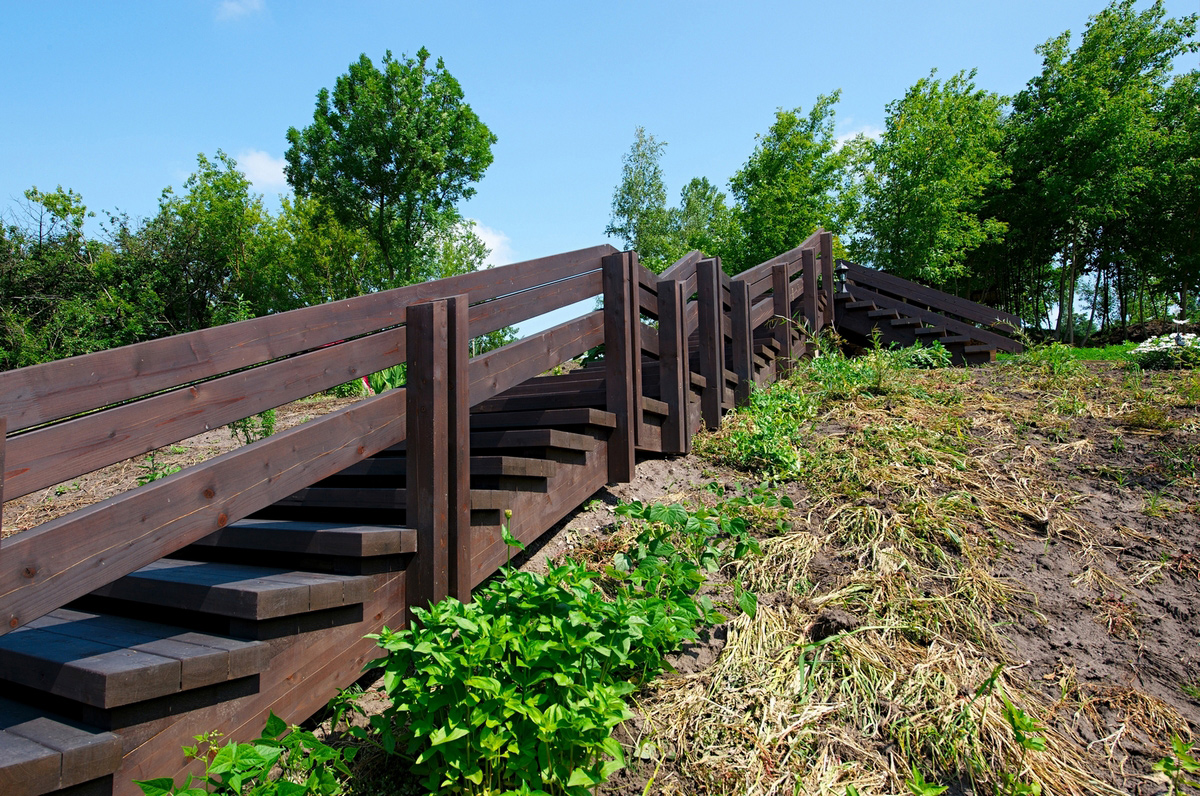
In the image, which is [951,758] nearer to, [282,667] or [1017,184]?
[282,667]

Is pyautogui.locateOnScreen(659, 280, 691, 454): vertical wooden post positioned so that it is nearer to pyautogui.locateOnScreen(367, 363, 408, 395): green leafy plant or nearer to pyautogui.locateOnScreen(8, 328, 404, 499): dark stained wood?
pyautogui.locateOnScreen(8, 328, 404, 499): dark stained wood

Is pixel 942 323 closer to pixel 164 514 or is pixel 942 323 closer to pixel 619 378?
pixel 619 378

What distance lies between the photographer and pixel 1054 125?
2222 cm

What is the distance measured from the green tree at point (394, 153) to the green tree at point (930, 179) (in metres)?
13.4

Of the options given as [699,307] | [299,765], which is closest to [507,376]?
[299,765]

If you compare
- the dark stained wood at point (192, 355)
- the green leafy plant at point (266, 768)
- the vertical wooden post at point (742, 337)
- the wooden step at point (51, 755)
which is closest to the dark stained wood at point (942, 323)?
the vertical wooden post at point (742, 337)

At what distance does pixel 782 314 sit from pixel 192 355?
582cm

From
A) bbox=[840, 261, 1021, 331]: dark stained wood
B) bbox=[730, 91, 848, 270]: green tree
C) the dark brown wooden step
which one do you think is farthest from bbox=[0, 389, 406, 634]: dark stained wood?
bbox=[730, 91, 848, 270]: green tree

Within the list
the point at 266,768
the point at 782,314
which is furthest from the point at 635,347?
the point at 782,314

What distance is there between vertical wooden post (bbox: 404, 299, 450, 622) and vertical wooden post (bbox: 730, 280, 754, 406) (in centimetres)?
336

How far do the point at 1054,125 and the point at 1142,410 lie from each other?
22.4 meters

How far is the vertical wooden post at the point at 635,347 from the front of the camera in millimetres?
4332

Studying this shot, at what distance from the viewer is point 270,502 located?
247cm

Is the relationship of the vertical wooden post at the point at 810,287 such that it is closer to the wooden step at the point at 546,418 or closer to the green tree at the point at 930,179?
the wooden step at the point at 546,418
